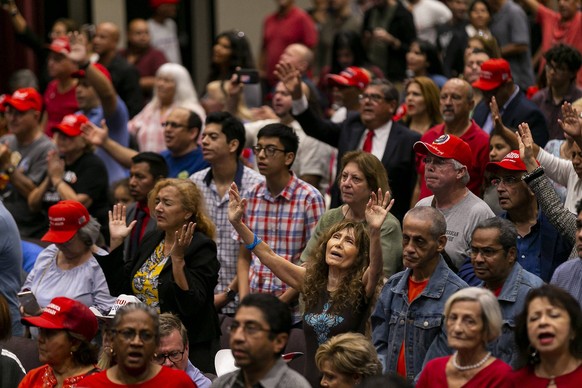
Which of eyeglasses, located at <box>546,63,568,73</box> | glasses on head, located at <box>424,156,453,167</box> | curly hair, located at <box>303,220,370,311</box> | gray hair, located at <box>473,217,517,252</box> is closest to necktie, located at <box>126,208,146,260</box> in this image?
curly hair, located at <box>303,220,370,311</box>

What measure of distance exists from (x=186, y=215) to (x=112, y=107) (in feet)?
9.83

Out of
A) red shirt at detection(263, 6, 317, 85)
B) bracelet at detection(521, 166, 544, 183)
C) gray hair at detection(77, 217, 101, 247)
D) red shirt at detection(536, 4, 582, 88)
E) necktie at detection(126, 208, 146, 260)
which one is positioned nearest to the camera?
bracelet at detection(521, 166, 544, 183)

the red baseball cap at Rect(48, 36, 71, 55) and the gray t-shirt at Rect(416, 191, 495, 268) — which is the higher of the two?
the red baseball cap at Rect(48, 36, 71, 55)

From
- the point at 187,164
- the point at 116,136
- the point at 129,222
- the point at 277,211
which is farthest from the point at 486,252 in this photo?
the point at 116,136

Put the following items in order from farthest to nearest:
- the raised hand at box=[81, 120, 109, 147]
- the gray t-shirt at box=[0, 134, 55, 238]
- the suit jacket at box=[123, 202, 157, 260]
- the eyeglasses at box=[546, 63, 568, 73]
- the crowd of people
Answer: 1. the gray t-shirt at box=[0, 134, 55, 238]
2. the raised hand at box=[81, 120, 109, 147]
3. the eyeglasses at box=[546, 63, 568, 73]
4. the suit jacket at box=[123, 202, 157, 260]
5. the crowd of people

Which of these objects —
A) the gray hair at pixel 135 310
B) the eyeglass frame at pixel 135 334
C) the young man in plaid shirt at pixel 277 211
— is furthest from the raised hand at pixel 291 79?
the eyeglass frame at pixel 135 334

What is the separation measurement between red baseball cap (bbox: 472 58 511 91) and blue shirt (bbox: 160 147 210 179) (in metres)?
1.99

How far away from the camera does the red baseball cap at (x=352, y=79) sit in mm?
9750

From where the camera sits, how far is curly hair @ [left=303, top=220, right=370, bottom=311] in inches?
270

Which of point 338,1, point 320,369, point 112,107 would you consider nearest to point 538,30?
point 338,1

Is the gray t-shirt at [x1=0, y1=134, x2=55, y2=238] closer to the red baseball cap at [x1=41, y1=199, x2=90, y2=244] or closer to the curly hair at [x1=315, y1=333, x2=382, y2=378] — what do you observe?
the red baseball cap at [x1=41, y1=199, x2=90, y2=244]

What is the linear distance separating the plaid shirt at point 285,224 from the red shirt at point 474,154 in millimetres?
697

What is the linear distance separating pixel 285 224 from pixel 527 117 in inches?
73.3

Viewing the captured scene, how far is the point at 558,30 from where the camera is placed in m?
11.4
